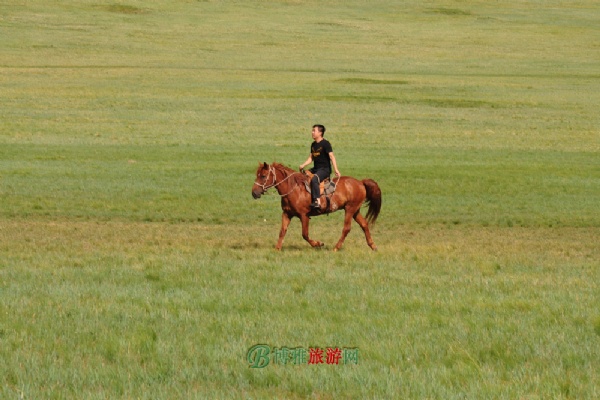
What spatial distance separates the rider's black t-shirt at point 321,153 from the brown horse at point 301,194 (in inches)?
13.2

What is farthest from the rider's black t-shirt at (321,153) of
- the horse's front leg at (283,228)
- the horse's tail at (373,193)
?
the horse's tail at (373,193)

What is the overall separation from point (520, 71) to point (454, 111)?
22863 millimetres

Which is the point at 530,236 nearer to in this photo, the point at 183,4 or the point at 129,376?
the point at 129,376

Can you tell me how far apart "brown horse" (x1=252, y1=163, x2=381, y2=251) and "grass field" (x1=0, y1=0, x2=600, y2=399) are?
0.68 m

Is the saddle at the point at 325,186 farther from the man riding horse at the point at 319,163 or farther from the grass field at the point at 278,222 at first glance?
the grass field at the point at 278,222

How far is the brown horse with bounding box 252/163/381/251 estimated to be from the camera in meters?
16.0

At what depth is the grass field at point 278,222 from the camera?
26.4ft

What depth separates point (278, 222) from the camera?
2331 centimetres

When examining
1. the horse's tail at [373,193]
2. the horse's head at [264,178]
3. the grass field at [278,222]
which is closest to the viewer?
the grass field at [278,222]

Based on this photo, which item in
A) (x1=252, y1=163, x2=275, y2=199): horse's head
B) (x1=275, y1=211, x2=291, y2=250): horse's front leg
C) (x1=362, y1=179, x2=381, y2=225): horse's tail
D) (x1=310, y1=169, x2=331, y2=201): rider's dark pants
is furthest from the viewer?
(x1=362, y1=179, x2=381, y2=225): horse's tail

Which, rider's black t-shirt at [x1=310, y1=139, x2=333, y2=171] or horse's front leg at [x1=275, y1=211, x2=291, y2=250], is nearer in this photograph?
rider's black t-shirt at [x1=310, y1=139, x2=333, y2=171]

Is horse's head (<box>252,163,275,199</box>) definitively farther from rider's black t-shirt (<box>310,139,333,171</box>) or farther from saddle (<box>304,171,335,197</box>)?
rider's black t-shirt (<box>310,139,333,171</box>)

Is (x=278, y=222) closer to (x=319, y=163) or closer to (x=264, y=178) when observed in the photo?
(x=319, y=163)

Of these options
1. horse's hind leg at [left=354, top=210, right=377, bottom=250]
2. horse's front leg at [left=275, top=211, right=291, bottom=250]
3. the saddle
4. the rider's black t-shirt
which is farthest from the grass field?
the rider's black t-shirt
